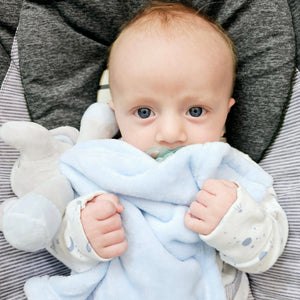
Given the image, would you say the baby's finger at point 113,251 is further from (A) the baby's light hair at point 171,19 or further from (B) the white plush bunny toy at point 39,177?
(A) the baby's light hair at point 171,19

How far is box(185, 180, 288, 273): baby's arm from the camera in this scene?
87cm

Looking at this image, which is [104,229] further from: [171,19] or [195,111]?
[171,19]

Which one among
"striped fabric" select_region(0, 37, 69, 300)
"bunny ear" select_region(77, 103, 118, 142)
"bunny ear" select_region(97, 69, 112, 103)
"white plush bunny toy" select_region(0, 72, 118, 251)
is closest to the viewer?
"white plush bunny toy" select_region(0, 72, 118, 251)

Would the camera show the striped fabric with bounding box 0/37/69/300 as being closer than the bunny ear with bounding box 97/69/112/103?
Yes

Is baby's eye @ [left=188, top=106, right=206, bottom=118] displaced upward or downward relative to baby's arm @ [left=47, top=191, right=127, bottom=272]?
upward

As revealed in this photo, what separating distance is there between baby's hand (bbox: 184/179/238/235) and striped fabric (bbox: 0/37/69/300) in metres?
0.40

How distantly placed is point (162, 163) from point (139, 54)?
287 millimetres

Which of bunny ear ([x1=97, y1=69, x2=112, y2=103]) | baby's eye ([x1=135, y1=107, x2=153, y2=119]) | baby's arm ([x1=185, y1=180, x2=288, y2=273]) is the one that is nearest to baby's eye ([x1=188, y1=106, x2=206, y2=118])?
baby's eye ([x1=135, y1=107, x2=153, y2=119])

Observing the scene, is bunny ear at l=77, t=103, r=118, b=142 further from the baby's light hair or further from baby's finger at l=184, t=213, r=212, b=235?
baby's finger at l=184, t=213, r=212, b=235

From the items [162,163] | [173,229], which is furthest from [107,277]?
[162,163]

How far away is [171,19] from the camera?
3.35 feet

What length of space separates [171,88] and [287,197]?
1.41 ft

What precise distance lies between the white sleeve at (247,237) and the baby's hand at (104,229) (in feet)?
0.64

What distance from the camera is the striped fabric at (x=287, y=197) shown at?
39.5 inches
